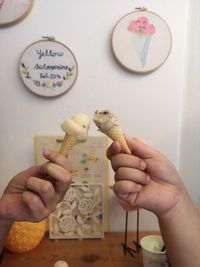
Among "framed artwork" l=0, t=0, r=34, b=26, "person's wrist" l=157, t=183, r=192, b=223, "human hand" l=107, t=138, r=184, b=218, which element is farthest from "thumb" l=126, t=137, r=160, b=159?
"framed artwork" l=0, t=0, r=34, b=26

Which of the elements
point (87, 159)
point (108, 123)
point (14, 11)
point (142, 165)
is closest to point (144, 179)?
point (142, 165)

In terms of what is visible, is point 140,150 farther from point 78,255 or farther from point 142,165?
point 78,255

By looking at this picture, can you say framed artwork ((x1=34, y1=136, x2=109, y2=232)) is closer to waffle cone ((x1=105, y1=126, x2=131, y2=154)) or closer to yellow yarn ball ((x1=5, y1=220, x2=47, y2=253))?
yellow yarn ball ((x1=5, y1=220, x2=47, y2=253))

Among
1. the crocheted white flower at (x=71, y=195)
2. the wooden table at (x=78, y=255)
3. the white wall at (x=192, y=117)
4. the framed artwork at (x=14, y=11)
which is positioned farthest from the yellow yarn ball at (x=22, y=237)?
the framed artwork at (x=14, y=11)

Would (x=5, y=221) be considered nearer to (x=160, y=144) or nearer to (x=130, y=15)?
(x=160, y=144)

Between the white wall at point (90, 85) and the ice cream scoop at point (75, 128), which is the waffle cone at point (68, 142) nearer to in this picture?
the ice cream scoop at point (75, 128)
